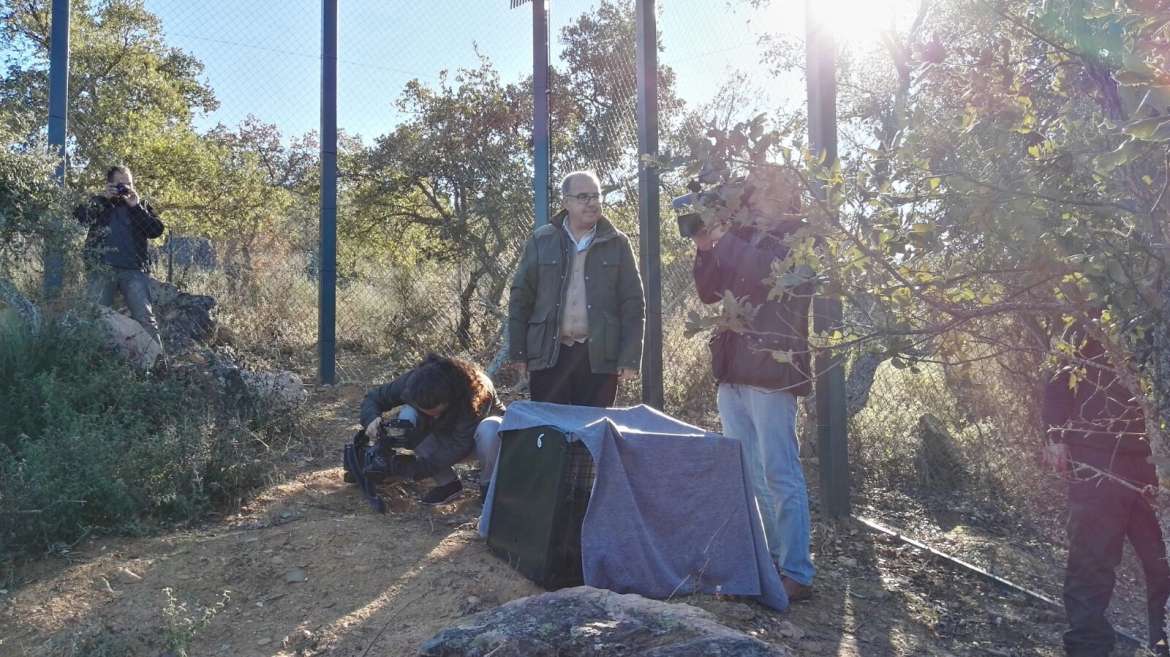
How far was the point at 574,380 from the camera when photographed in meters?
4.38

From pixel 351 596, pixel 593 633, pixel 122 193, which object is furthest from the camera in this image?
pixel 122 193

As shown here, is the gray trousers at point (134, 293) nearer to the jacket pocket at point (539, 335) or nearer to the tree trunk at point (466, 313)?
the tree trunk at point (466, 313)

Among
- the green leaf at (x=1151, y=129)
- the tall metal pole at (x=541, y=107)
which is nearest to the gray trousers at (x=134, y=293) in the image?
the tall metal pole at (x=541, y=107)

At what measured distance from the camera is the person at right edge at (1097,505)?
119 inches

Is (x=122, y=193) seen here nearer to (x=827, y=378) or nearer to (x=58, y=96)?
(x=58, y=96)

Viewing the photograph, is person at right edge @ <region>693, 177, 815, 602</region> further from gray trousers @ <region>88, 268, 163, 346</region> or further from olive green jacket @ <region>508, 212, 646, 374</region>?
gray trousers @ <region>88, 268, 163, 346</region>

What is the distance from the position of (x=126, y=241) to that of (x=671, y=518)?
191 inches

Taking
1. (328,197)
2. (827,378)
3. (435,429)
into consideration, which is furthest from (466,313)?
(827,378)

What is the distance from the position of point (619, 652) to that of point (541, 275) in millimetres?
2563

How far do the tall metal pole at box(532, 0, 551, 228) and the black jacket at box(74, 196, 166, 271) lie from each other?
2.69 meters

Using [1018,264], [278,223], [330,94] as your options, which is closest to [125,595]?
[1018,264]

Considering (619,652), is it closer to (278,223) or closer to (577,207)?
(577,207)

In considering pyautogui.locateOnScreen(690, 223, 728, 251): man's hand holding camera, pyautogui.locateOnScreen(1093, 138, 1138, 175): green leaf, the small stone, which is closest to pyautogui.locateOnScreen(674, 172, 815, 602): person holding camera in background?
pyautogui.locateOnScreen(690, 223, 728, 251): man's hand holding camera

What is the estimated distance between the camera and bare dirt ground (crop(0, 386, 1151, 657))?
10.4 feet
